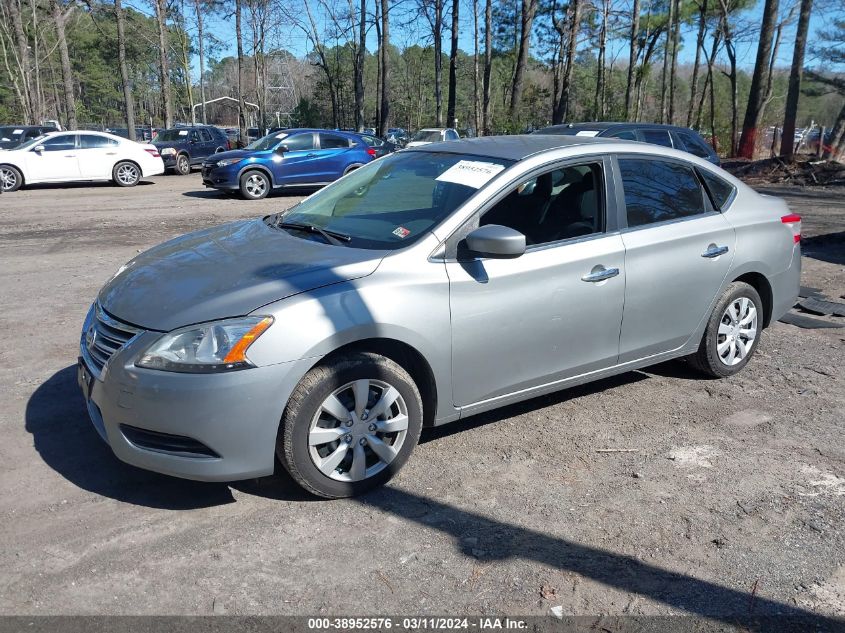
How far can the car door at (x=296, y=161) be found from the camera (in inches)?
689

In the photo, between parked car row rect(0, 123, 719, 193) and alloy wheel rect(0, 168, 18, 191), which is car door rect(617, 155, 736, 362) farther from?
alloy wheel rect(0, 168, 18, 191)

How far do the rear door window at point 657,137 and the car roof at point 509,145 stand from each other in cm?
833

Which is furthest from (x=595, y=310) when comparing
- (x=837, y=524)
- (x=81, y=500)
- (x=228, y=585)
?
(x=81, y=500)

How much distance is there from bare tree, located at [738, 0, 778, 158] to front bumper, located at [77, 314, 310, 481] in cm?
2721

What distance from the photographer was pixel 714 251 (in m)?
4.87

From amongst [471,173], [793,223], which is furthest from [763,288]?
[471,173]

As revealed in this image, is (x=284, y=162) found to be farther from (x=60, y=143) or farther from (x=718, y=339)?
(x=718, y=339)

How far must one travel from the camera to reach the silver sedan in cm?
328

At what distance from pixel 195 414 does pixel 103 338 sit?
0.76m

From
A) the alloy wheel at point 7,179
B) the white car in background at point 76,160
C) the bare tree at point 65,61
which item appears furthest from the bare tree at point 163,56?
the alloy wheel at point 7,179

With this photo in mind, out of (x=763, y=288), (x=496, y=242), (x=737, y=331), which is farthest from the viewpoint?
(x=763, y=288)

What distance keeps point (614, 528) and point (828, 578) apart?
89 cm

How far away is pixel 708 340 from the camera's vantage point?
16.6 feet

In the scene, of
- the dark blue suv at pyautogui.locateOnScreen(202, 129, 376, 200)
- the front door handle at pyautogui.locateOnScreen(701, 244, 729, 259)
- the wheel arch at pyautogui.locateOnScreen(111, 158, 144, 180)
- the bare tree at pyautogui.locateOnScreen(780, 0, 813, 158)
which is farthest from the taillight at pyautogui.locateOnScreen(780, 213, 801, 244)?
the bare tree at pyautogui.locateOnScreen(780, 0, 813, 158)
